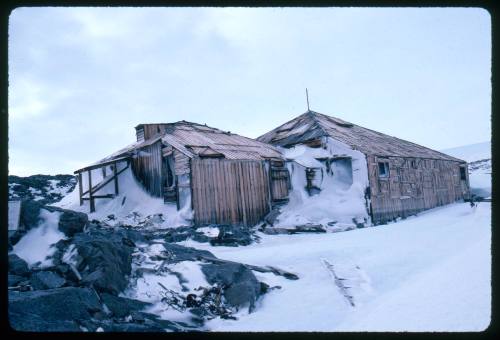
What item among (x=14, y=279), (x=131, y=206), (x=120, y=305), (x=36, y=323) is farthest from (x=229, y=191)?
(x=36, y=323)

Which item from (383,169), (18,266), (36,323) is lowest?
(36,323)

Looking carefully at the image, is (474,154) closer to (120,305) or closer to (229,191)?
(229,191)

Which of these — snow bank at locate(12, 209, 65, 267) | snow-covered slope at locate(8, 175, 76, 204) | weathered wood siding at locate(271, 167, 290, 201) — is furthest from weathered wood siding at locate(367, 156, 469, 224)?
snow-covered slope at locate(8, 175, 76, 204)

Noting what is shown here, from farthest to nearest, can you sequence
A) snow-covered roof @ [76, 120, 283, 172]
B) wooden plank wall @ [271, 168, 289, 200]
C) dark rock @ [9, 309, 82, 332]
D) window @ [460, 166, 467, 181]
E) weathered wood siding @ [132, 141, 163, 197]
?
window @ [460, 166, 467, 181] < wooden plank wall @ [271, 168, 289, 200] < weathered wood siding @ [132, 141, 163, 197] < snow-covered roof @ [76, 120, 283, 172] < dark rock @ [9, 309, 82, 332]

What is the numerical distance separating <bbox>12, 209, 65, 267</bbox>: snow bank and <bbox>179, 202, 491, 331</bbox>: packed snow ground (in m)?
3.13

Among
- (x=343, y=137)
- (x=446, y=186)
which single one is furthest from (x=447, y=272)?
(x=446, y=186)

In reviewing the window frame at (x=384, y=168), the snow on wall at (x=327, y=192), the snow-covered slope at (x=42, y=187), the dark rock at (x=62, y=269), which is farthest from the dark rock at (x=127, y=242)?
the snow-covered slope at (x=42, y=187)

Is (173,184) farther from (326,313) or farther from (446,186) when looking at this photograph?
(446,186)

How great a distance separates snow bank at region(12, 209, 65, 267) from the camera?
6.30 m

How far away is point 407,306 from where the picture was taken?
16.7 feet

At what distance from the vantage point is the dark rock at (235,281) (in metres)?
6.45

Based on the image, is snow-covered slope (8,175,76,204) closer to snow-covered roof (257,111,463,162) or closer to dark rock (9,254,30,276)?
snow-covered roof (257,111,463,162)

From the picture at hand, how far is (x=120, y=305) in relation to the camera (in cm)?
552

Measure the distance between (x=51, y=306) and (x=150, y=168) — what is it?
14.7m
